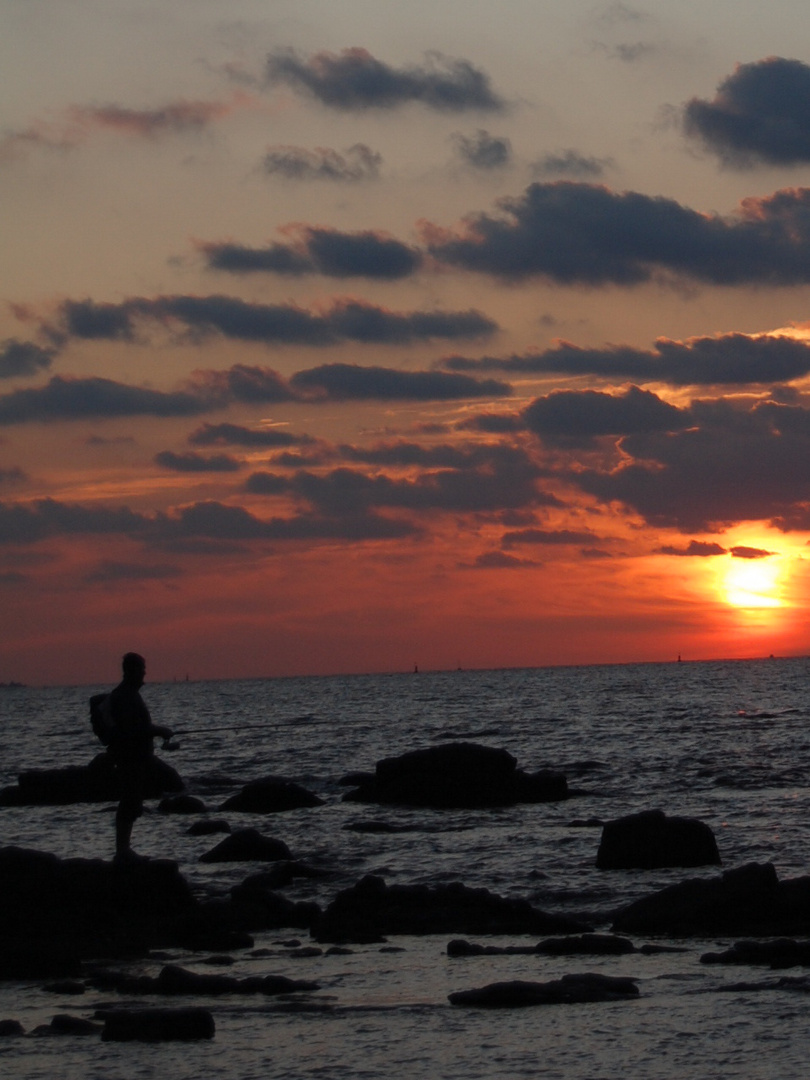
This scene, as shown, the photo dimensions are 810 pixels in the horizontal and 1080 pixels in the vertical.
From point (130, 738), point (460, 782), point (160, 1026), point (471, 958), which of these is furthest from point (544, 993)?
point (460, 782)

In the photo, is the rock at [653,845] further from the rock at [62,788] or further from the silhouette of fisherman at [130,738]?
the rock at [62,788]

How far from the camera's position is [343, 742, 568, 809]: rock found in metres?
37.0

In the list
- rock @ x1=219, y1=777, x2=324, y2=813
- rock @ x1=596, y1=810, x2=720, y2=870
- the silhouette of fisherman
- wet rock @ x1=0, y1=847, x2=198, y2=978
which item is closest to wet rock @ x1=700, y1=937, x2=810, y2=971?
wet rock @ x1=0, y1=847, x2=198, y2=978

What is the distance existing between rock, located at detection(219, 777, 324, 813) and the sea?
1.98ft

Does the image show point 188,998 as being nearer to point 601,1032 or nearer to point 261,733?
point 601,1032

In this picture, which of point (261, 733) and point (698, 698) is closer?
point (261, 733)

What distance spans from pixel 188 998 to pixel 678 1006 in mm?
4847

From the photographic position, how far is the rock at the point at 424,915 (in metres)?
17.7

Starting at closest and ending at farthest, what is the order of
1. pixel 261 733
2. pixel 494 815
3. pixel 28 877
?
pixel 28 877, pixel 494 815, pixel 261 733

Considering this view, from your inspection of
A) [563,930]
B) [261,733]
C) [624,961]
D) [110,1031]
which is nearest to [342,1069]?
[110,1031]

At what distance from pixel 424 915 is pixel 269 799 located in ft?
59.5

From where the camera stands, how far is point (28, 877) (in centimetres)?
1759

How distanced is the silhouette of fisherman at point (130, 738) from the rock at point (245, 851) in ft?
27.8

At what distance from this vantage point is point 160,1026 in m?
11.6
